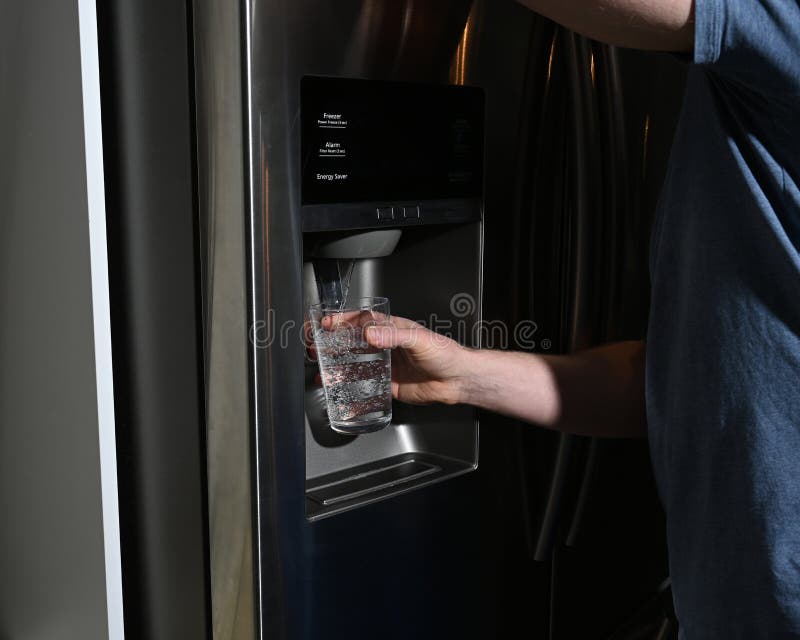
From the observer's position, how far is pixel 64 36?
92 cm

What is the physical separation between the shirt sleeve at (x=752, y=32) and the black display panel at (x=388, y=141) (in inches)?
13.6

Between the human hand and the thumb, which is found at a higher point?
the thumb

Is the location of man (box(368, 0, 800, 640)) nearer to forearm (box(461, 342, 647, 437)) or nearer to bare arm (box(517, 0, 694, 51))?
bare arm (box(517, 0, 694, 51))

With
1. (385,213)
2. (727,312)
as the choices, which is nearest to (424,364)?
(385,213)

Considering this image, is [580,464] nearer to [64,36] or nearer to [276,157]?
[276,157]

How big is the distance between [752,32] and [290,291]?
0.49 metres

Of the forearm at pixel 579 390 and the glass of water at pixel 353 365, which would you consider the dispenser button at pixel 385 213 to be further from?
the forearm at pixel 579 390

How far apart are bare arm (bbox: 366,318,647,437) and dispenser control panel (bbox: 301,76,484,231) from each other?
0.50ft

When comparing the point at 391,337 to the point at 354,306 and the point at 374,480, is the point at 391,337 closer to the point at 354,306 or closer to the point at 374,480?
the point at 354,306

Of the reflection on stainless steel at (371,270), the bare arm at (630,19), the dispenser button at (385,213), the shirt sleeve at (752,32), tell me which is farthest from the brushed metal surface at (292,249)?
the shirt sleeve at (752,32)

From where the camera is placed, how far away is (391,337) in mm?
1008

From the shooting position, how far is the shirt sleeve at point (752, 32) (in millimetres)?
742

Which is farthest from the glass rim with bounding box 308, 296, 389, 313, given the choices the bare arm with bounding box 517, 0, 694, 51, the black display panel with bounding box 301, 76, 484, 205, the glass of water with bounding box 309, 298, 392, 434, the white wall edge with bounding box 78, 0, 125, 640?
the bare arm with bounding box 517, 0, 694, 51

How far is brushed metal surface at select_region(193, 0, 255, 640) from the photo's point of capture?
87 cm
